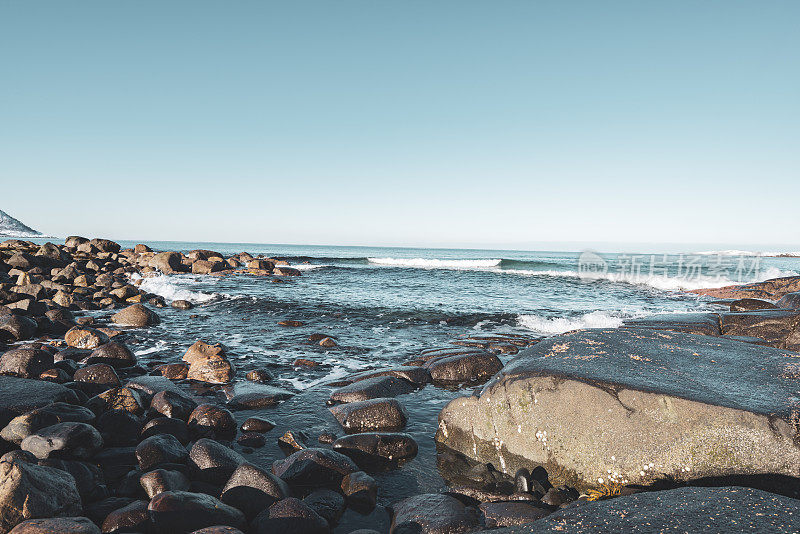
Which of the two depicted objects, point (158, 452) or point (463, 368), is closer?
point (158, 452)

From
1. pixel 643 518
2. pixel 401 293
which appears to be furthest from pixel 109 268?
pixel 643 518

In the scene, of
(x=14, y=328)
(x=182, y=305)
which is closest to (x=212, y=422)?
(x=14, y=328)

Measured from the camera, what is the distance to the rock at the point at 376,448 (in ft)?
15.2

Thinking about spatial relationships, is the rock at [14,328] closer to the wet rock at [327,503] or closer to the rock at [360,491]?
the wet rock at [327,503]

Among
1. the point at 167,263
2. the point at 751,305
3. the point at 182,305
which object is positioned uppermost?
the point at 751,305

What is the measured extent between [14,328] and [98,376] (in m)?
5.44

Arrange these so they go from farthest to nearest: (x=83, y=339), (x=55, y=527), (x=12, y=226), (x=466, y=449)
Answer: (x=12, y=226), (x=83, y=339), (x=466, y=449), (x=55, y=527)

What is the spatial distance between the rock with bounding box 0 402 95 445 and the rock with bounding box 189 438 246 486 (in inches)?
69.2

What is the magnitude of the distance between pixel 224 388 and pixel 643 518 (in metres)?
6.28

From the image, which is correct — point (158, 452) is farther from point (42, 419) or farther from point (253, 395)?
point (253, 395)

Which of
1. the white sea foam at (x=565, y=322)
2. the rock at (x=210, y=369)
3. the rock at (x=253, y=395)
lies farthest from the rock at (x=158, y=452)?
the white sea foam at (x=565, y=322)

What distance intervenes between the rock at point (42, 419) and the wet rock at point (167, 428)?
2.25 ft

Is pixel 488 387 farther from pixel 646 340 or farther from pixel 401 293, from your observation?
pixel 401 293

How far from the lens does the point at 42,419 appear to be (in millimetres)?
4516
